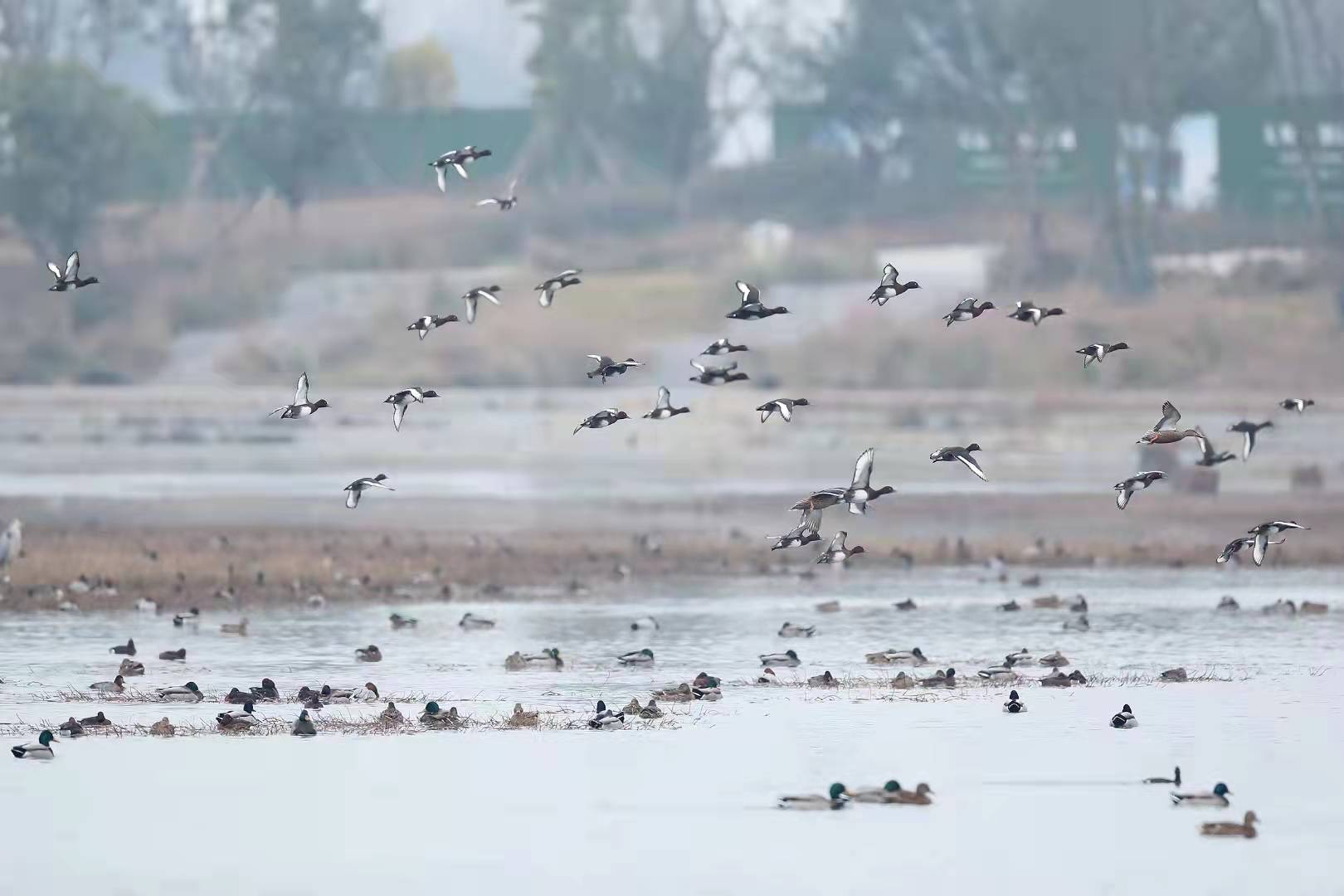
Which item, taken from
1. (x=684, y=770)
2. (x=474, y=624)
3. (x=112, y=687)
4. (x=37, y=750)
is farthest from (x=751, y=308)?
(x=474, y=624)

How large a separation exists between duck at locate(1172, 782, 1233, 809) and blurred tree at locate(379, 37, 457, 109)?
101272 mm

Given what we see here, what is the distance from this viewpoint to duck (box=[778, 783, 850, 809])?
2630 centimetres

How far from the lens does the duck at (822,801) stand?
2630 cm

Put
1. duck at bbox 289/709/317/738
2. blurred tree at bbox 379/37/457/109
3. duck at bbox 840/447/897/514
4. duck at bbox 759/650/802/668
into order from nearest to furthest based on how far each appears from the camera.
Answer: duck at bbox 840/447/897/514 → duck at bbox 289/709/317/738 → duck at bbox 759/650/802/668 → blurred tree at bbox 379/37/457/109

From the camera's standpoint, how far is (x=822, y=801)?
26.3 metres

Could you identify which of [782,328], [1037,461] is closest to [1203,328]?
[782,328]

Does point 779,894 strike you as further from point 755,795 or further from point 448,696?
point 448,696

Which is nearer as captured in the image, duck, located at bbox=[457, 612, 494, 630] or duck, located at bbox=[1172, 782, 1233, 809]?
duck, located at bbox=[1172, 782, 1233, 809]

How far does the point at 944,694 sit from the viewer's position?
33.5 metres

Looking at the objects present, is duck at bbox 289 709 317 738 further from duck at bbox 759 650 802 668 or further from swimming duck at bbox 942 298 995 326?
swimming duck at bbox 942 298 995 326

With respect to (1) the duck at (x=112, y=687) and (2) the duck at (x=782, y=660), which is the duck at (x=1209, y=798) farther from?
(1) the duck at (x=112, y=687)

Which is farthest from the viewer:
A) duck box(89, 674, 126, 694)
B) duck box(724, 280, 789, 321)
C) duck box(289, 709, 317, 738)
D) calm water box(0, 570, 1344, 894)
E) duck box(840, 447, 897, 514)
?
duck box(89, 674, 126, 694)

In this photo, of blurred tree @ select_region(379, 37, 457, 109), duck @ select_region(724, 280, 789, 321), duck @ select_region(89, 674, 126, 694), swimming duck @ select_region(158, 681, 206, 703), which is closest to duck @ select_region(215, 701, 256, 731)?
swimming duck @ select_region(158, 681, 206, 703)

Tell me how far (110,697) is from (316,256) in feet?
236
